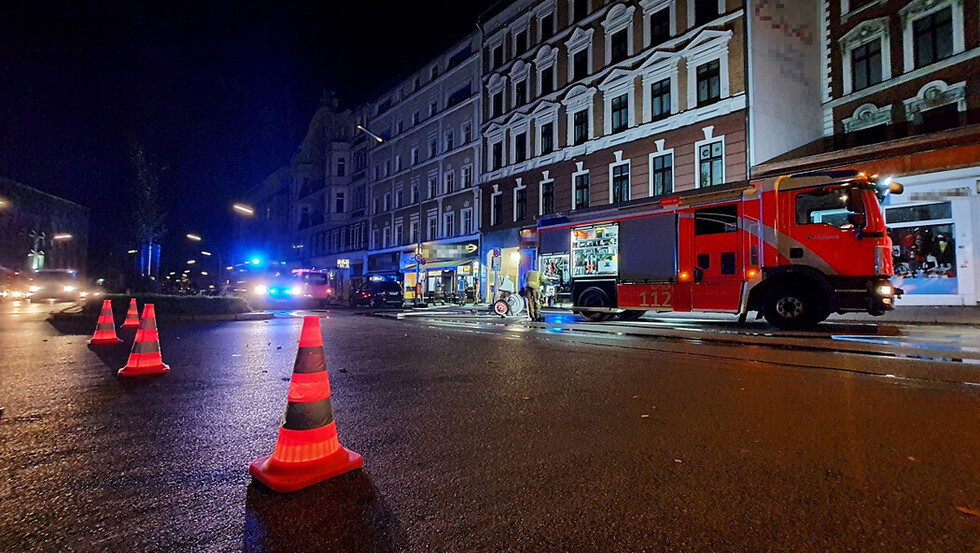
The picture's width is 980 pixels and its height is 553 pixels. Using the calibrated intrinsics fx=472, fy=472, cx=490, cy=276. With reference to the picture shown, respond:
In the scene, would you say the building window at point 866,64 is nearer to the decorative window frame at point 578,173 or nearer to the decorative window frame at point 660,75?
the decorative window frame at point 660,75

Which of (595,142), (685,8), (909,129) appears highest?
(685,8)

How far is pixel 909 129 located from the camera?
16594mm

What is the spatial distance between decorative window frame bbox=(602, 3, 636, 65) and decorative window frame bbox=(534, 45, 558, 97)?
3.45 m

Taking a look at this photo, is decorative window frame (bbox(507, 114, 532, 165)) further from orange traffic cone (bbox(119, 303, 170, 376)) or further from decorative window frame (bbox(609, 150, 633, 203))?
orange traffic cone (bbox(119, 303, 170, 376))

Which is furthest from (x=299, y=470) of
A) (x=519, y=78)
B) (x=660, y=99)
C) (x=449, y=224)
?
(x=449, y=224)

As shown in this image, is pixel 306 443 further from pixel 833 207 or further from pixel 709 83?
pixel 709 83

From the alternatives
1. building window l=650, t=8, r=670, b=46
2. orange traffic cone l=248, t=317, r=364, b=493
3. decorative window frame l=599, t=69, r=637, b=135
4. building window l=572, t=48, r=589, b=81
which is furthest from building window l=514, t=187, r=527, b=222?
orange traffic cone l=248, t=317, r=364, b=493

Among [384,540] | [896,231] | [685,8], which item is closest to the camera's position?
[384,540]

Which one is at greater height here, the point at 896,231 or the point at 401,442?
the point at 896,231

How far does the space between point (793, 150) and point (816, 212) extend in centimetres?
1140

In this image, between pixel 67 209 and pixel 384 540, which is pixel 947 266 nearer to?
pixel 384 540

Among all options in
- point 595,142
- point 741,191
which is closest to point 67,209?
point 595,142

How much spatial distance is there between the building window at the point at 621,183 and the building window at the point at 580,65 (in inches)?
241

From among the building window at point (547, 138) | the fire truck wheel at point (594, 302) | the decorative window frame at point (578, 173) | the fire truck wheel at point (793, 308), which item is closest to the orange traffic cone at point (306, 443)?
the fire truck wheel at point (793, 308)
